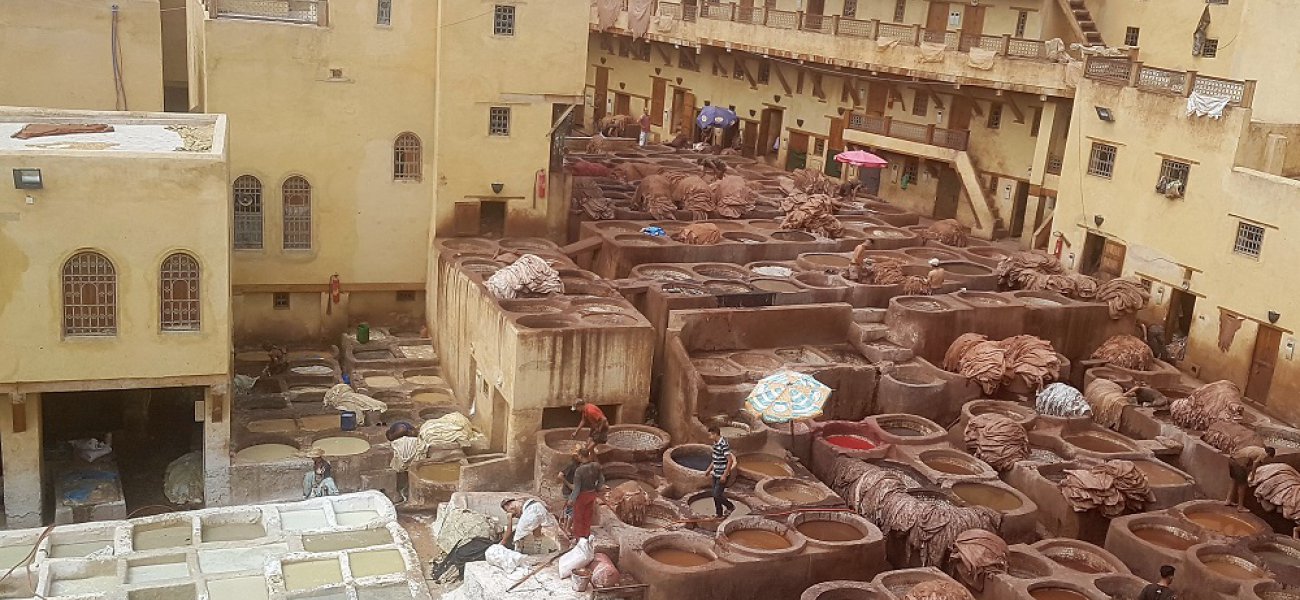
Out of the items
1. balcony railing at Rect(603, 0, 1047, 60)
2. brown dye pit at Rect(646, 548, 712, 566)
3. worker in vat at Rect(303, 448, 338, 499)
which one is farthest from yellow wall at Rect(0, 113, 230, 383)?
balcony railing at Rect(603, 0, 1047, 60)

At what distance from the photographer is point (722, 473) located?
61.1 feet

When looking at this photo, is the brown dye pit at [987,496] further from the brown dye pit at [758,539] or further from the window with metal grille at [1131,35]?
the window with metal grille at [1131,35]

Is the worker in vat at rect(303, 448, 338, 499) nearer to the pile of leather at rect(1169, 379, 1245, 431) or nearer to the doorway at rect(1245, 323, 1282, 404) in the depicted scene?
the pile of leather at rect(1169, 379, 1245, 431)

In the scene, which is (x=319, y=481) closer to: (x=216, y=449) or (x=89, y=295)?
(x=216, y=449)

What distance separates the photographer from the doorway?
987 inches

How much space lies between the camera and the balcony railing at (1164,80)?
26031 mm

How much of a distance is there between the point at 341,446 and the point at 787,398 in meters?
8.03

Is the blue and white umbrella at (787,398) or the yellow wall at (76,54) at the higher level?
the yellow wall at (76,54)

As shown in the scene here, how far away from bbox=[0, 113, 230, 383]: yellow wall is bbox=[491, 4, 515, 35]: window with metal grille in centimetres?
750

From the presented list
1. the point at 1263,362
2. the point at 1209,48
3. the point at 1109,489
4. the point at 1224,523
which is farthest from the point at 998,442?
the point at 1209,48

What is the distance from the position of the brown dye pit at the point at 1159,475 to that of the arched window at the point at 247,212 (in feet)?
58.2

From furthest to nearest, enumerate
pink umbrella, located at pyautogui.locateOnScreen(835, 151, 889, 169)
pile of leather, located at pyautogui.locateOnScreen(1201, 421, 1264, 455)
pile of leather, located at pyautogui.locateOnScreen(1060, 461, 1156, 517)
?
pink umbrella, located at pyautogui.locateOnScreen(835, 151, 889, 169) < pile of leather, located at pyautogui.locateOnScreen(1201, 421, 1264, 455) < pile of leather, located at pyautogui.locateOnScreen(1060, 461, 1156, 517)

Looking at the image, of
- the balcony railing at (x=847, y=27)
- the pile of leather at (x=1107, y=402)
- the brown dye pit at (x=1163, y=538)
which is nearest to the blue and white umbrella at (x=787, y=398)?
the brown dye pit at (x=1163, y=538)

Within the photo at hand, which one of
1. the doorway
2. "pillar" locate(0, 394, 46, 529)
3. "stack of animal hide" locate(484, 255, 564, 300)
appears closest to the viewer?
"pillar" locate(0, 394, 46, 529)
